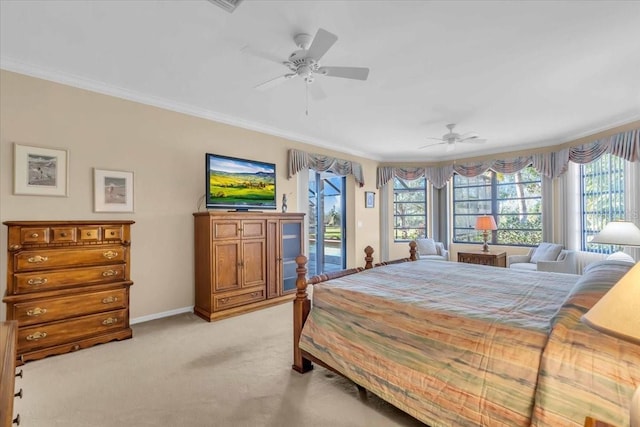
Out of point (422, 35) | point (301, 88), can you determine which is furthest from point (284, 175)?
point (422, 35)

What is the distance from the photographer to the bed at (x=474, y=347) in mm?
1262

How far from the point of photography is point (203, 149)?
4.10 metres

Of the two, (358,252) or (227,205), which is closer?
(227,205)

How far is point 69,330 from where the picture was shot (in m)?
2.78

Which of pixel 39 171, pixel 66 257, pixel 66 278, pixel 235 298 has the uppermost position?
pixel 39 171

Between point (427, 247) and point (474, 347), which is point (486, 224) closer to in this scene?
point (427, 247)

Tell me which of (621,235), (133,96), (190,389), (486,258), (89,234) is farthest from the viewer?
(486,258)

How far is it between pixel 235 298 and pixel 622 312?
3686 mm

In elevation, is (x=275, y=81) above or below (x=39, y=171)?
above

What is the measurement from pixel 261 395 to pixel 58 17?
303 cm

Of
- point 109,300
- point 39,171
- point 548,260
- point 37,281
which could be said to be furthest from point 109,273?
point 548,260

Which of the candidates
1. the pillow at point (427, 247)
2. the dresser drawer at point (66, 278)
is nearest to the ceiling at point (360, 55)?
the dresser drawer at point (66, 278)

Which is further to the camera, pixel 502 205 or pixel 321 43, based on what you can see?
pixel 502 205

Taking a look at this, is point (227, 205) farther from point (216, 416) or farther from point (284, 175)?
point (216, 416)
